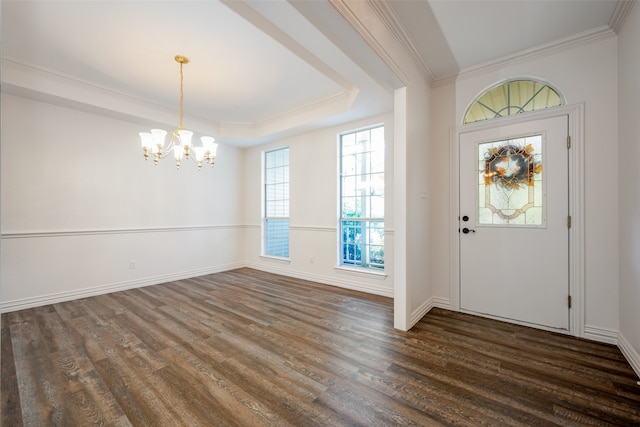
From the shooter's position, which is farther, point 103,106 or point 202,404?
point 103,106

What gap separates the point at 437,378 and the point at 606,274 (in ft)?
6.34

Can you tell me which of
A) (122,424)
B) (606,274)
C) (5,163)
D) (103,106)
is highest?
(103,106)

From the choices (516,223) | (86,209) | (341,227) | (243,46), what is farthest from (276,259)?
(516,223)

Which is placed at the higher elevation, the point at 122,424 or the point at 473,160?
the point at 473,160

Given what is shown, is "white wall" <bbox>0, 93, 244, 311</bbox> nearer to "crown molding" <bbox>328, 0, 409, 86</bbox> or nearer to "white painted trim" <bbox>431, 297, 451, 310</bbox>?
"crown molding" <bbox>328, 0, 409, 86</bbox>

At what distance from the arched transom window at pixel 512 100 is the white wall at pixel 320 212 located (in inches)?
44.0

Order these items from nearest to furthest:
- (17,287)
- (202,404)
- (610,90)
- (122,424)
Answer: (122,424)
(202,404)
(610,90)
(17,287)

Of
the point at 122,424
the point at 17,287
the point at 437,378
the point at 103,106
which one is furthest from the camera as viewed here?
the point at 103,106

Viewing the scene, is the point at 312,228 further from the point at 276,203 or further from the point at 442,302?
the point at 442,302

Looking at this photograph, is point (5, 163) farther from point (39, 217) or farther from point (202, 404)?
point (202, 404)

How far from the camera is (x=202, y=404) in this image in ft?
6.27

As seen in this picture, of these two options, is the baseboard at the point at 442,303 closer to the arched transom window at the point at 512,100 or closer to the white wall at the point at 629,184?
the white wall at the point at 629,184

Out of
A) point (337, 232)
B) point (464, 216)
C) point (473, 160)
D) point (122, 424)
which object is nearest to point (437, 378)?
point (464, 216)

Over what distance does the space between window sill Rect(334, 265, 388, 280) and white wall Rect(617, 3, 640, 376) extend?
232cm
